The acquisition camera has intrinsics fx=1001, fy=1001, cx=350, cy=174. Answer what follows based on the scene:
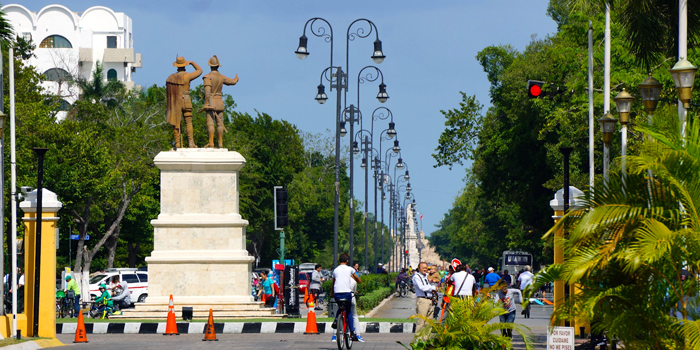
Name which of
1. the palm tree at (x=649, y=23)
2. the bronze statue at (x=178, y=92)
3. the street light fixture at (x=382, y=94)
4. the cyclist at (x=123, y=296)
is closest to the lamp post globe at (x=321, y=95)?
the street light fixture at (x=382, y=94)

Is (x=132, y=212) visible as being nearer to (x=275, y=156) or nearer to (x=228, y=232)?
(x=275, y=156)

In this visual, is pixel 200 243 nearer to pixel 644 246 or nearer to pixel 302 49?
pixel 302 49

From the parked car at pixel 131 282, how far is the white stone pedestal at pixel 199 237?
552 inches

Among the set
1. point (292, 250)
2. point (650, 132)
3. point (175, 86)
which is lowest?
point (292, 250)

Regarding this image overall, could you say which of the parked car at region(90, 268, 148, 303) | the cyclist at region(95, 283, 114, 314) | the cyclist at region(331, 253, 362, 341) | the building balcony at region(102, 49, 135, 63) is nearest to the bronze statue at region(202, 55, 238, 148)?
the cyclist at region(95, 283, 114, 314)

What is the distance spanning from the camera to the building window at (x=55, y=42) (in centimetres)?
10106

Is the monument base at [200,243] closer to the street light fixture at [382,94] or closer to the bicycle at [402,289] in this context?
the street light fixture at [382,94]

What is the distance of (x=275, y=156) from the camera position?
74.1 m

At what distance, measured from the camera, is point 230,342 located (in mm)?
20250

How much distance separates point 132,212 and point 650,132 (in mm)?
49329

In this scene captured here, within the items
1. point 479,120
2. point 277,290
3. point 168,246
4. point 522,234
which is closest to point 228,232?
point 168,246

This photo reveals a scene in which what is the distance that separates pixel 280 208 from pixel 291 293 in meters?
2.55

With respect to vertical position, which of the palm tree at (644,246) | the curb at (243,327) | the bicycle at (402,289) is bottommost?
the bicycle at (402,289)

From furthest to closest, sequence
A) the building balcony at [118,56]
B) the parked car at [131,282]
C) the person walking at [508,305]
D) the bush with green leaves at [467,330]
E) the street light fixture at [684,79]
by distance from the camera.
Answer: the building balcony at [118,56] → the parked car at [131,282] → the person walking at [508,305] → the street light fixture at [684,79] → the bush with green leaves at [467,330]
